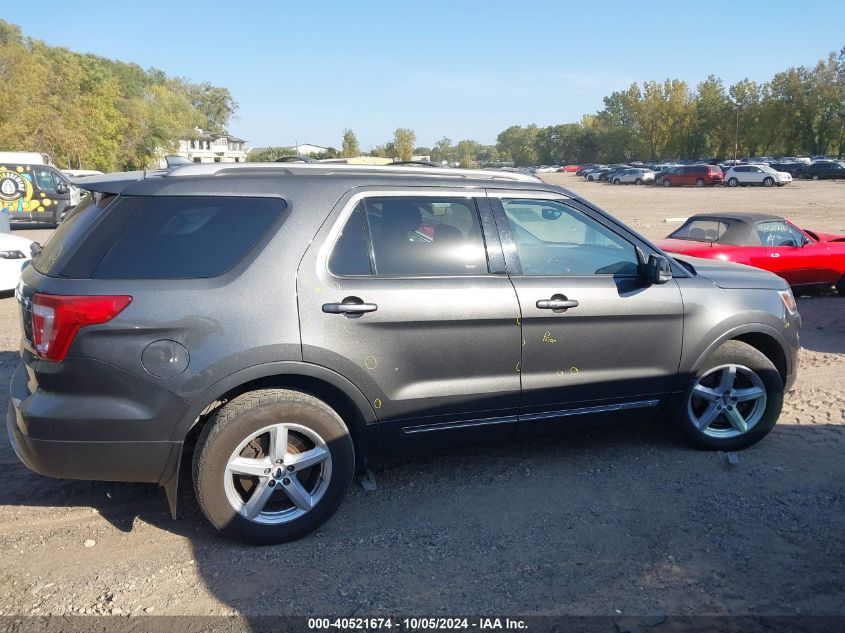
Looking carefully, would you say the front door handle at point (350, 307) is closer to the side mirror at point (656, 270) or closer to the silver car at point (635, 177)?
the side mirror at point (656, 270)

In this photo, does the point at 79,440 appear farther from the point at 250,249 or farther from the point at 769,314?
the point at 769,314

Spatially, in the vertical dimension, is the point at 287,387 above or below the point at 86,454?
above

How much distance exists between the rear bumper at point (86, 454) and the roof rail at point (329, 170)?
4.36 ft

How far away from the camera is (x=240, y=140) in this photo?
433 ft

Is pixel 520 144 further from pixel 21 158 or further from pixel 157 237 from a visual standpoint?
pixel 157 237

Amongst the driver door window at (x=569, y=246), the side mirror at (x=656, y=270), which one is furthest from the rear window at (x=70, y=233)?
the side mirror at (x=656, y=270)

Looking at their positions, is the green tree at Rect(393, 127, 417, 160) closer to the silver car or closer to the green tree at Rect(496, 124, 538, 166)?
the silver car

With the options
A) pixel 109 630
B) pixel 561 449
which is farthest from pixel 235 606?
pixel 561 449

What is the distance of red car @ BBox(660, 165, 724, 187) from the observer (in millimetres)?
52656

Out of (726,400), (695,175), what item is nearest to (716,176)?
(695,175)

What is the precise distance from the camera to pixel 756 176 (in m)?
50.1

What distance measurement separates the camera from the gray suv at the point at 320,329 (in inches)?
130

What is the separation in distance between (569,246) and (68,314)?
2898 millimetres

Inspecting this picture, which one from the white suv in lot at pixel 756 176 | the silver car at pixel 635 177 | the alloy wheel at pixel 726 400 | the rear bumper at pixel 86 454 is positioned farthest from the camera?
the silver car at pixel 635 177
